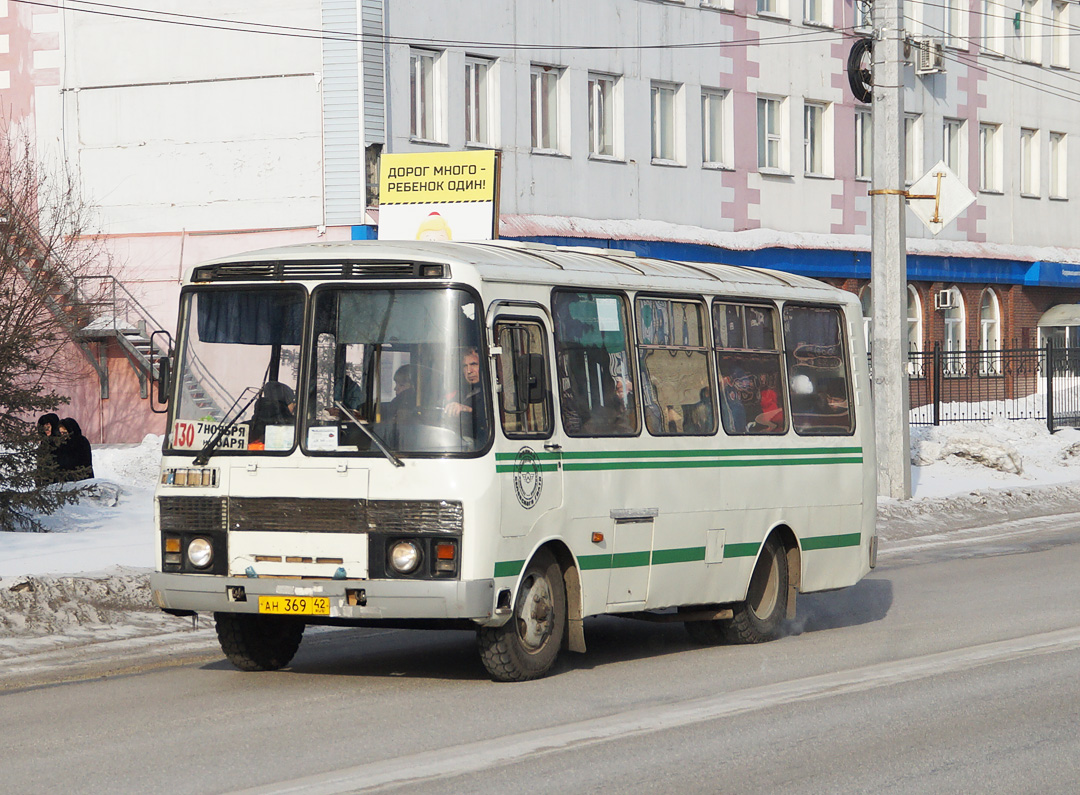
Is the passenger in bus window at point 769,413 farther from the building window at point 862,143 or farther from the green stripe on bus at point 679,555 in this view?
the building window at point 862,143

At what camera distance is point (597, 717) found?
8539 millimetres

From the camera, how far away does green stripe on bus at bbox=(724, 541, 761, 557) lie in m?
11.3

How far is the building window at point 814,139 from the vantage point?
3847 centimetres

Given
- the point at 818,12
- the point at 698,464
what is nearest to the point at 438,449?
the point at 698,464

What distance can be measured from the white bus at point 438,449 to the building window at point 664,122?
2374cm

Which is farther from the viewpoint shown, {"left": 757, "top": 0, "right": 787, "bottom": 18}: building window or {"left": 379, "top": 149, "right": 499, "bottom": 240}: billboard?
{"left": 757, "top": 0, "right": 787, "bottom": 18}: building window

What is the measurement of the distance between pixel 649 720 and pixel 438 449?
71.5 inches

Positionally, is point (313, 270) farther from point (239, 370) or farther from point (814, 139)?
point (814, 139)

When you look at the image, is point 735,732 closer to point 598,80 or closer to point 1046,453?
point 1046,453

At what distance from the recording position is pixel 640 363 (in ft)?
35.0

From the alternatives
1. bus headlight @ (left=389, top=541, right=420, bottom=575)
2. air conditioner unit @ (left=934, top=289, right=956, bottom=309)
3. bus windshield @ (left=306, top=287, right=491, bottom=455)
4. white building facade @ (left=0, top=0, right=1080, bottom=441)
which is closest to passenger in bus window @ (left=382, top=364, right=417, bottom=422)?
bus windshield @ (left=306, top=287, right=491, bottom=455)

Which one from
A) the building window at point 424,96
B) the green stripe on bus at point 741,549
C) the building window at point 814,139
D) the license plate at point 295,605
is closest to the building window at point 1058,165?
the building window at point 814,139

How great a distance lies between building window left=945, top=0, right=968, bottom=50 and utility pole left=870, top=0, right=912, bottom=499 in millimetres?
21115

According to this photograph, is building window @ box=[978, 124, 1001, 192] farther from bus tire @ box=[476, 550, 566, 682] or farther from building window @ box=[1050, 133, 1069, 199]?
bus tire @ box=[476, 550, 566, 682]
